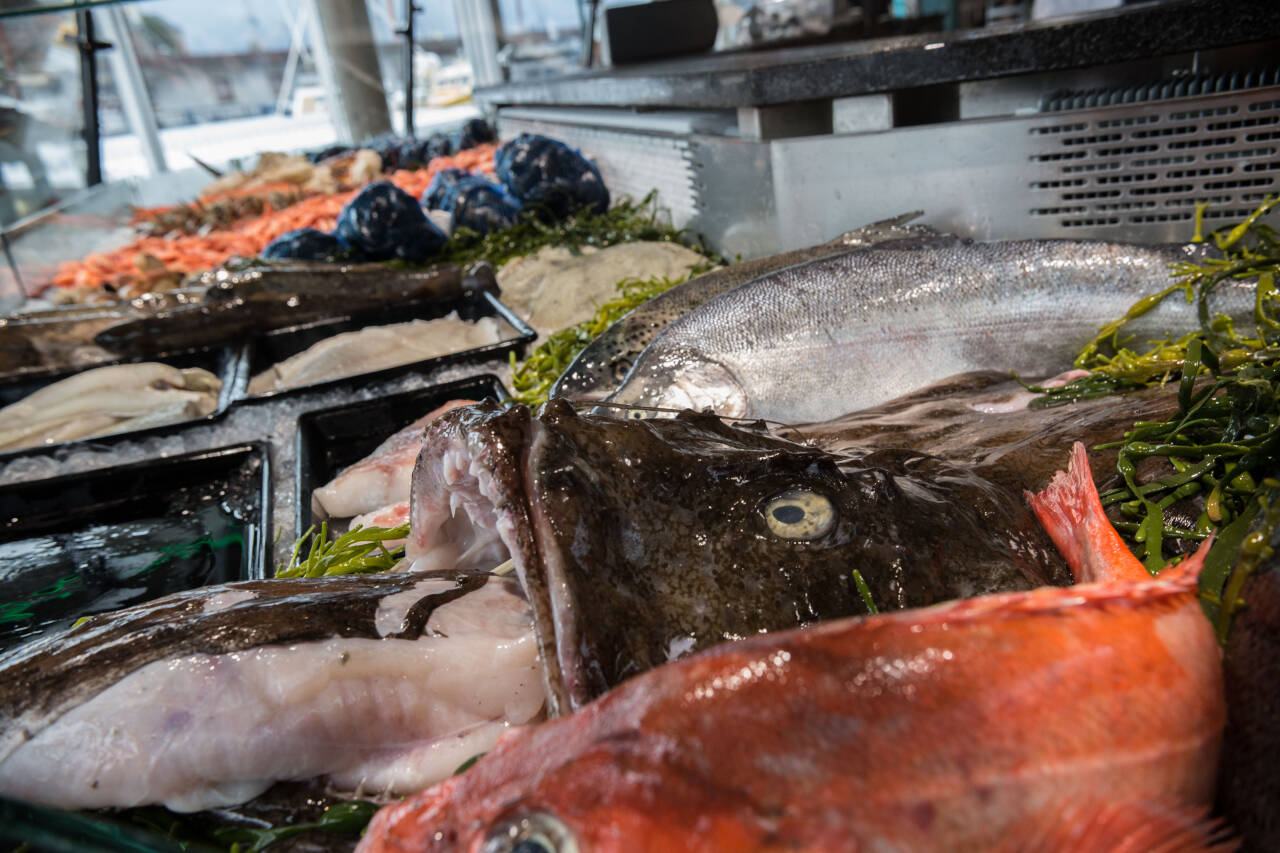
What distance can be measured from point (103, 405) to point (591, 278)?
278 centimetres

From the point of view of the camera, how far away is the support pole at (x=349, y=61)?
16047 millimetres

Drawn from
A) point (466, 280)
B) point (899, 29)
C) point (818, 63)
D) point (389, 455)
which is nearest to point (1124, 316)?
point (818, 63)

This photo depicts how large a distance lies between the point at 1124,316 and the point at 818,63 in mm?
1887

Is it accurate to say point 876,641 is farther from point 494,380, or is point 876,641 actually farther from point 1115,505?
point 494,380

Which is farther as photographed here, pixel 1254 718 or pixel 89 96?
pixel 89 96

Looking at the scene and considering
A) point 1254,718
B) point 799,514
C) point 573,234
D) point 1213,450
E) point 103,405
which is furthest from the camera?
point 573,234

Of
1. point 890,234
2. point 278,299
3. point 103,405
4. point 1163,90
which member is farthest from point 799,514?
point 278,299

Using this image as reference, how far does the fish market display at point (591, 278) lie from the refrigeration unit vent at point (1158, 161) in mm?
2007

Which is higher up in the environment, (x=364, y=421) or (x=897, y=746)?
(x=897, y=746)

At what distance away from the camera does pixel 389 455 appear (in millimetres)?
2979

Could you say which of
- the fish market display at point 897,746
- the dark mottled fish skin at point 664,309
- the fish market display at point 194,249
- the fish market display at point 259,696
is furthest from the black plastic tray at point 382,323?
the fish market display at point 897,746

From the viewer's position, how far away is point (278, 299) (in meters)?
5.16

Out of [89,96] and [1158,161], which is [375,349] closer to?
[1158,161]

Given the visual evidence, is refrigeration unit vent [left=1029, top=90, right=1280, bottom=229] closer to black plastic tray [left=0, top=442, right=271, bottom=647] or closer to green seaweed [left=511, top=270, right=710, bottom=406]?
green seaweed [left=511, top=270, right=710, bottom=406]
